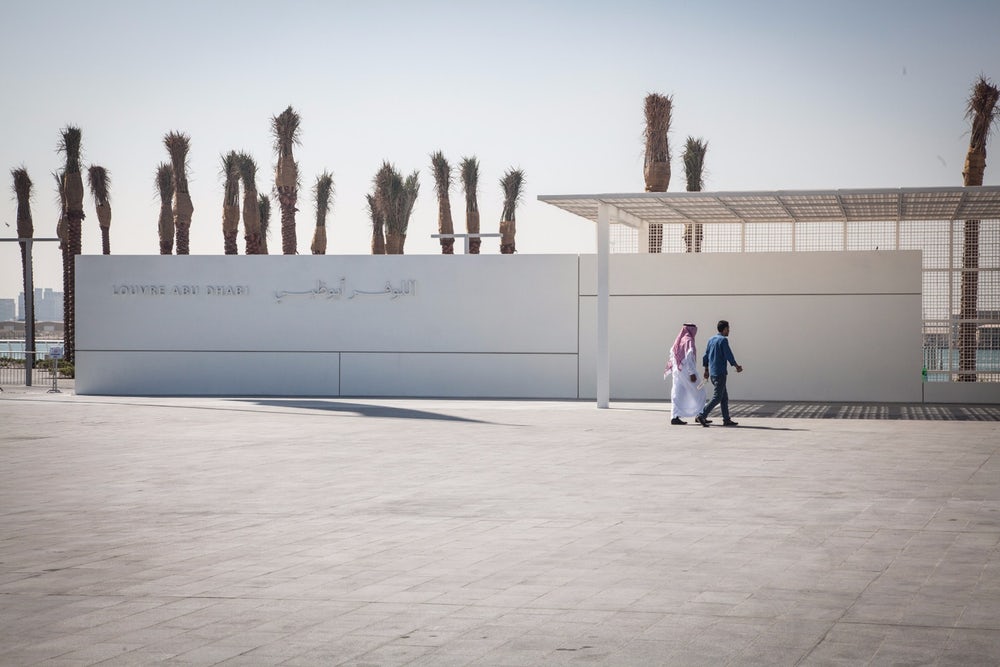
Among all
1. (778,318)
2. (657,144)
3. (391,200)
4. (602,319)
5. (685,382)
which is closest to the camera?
(685,382)

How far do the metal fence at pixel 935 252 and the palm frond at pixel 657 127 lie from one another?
825 centimetres

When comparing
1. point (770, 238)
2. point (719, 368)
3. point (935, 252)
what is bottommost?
point (719, 368)

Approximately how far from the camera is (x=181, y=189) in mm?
54750

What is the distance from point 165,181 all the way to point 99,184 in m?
2.96

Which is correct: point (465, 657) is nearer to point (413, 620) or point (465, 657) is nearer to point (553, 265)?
point (413, 620)

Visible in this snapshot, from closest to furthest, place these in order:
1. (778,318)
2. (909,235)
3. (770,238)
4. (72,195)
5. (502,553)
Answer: (502,553)
(909,235)
(778,318)
(770,238)
(72,195)

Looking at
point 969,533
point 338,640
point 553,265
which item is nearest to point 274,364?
point 553,265

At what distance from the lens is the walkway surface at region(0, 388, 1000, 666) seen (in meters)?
6.07

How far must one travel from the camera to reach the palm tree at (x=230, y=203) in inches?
2044

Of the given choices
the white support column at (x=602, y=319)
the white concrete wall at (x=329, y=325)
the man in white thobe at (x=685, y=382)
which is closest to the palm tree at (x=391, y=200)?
the white concrete wall at (x=329, y=325)

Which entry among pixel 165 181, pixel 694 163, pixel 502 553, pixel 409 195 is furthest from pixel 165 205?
pixel 502 553

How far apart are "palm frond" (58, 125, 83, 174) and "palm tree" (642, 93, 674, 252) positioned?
23287mm

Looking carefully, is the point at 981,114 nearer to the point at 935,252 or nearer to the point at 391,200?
the point at 935,252

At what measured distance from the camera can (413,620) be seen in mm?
6531
